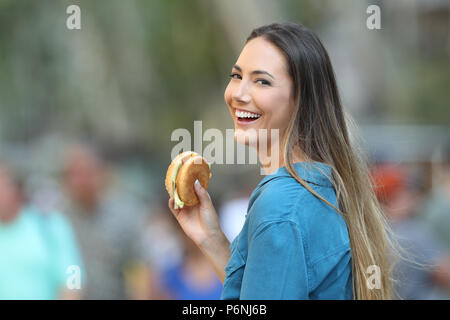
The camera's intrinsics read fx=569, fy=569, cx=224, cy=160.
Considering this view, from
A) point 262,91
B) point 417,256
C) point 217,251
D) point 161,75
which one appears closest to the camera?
point 262,91

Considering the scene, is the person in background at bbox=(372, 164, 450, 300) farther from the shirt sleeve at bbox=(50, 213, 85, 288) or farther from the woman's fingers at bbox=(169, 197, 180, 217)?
the shirt sleeve at bbox=(50, 213, 85, 288)

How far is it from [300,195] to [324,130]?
26cm

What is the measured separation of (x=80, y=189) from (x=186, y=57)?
315 centimetres

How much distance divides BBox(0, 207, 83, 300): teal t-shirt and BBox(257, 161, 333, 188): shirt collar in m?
1.78

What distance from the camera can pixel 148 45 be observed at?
6.75 meters

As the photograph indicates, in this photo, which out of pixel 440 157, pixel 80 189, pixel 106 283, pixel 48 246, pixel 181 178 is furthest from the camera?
pixel 440 157

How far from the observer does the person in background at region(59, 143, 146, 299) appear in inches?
145

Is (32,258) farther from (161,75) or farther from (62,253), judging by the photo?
(161,75)

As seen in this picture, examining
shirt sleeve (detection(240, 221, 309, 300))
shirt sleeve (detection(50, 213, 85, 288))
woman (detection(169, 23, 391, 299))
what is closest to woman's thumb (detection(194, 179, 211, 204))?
woman (detection(169, 23, 391, 299))

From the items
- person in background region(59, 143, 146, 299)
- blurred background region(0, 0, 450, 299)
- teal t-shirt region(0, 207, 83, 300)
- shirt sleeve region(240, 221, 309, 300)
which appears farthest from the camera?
blurred background region(0, 0, 450, 299)

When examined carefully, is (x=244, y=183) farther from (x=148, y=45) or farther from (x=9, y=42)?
(x=9, y=42)

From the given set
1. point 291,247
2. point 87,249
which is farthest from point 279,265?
point 87,249

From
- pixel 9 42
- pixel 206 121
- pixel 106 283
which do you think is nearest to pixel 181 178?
pixel 106 283

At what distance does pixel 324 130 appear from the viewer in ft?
4.98
